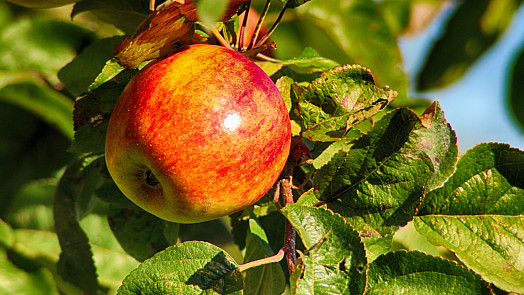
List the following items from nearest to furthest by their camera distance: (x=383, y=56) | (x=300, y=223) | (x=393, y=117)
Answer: (x=300, y=223) < (x=393, y=117) < (x=383, y=56)

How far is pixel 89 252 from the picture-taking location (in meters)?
1.13

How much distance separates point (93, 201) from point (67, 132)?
0.21m

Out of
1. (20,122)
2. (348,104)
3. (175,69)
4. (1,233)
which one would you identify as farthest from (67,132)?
(348,104)

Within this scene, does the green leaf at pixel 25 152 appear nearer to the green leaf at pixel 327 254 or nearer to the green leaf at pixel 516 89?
the green leaf at pixel 327 254

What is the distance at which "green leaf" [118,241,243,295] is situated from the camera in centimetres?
75

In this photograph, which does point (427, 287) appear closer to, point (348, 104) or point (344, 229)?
point (344, 229)

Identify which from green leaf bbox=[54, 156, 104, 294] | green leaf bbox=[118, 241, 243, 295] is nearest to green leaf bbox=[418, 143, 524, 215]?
green leaf bbox=[118, 241, 243, 295]

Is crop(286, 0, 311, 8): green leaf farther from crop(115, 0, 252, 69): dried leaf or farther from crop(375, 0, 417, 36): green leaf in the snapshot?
crop(375, 0, 417, 36): green leaf

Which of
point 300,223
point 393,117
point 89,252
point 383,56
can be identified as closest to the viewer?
point 300,223

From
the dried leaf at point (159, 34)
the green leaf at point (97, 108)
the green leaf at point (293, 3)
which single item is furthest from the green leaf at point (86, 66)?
the green leaf at point (293, 3)

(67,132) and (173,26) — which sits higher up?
(173,26)

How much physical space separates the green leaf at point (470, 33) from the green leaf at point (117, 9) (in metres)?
0.88

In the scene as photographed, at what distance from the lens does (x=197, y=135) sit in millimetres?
693

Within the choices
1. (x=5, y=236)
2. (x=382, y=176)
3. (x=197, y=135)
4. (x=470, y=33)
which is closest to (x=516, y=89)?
(x=470, y=33)
